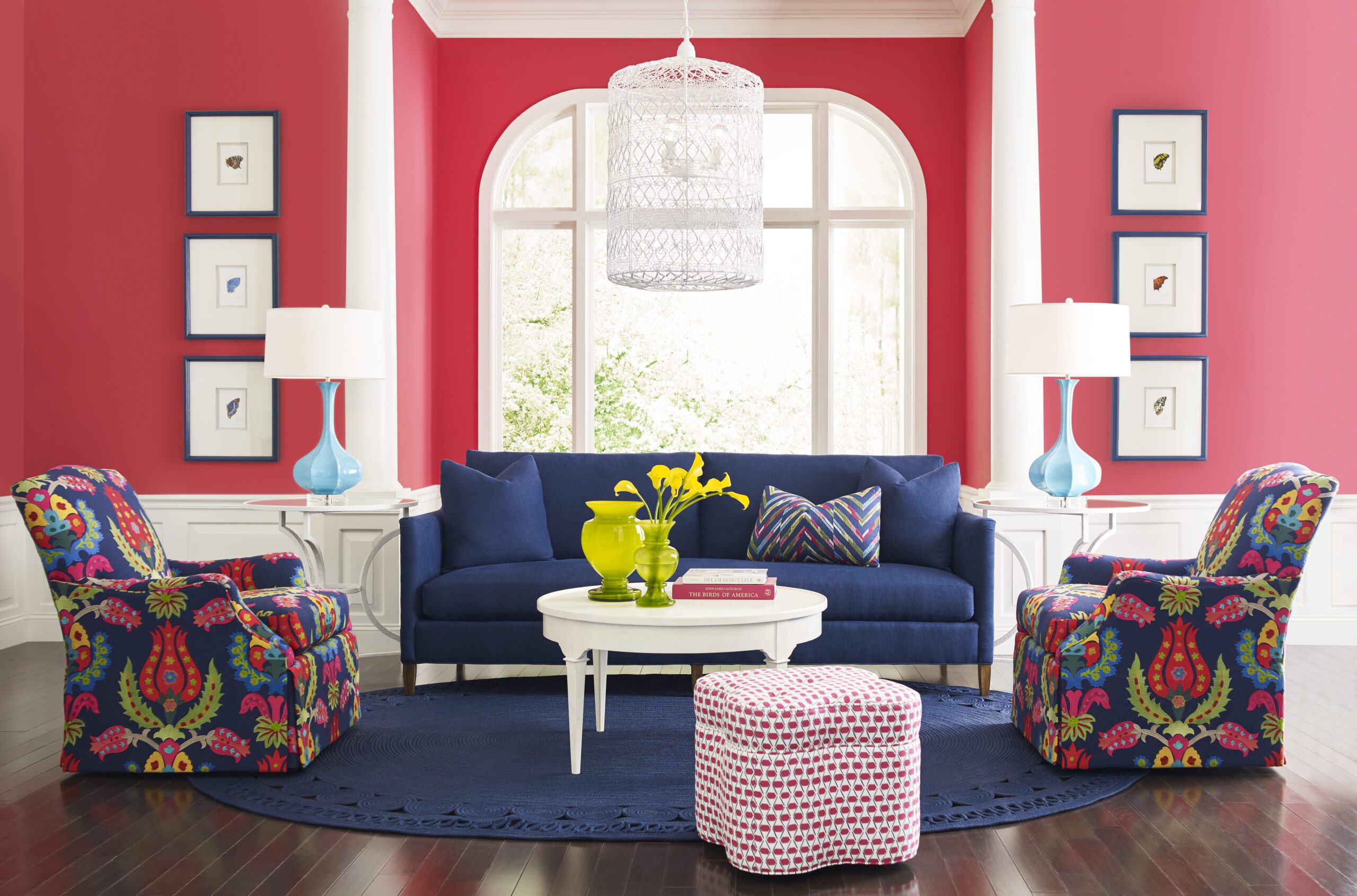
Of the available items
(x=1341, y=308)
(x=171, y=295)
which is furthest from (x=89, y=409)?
(x=1341, y=308)

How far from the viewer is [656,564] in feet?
10.4

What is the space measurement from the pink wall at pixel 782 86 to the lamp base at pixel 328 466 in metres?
1.30

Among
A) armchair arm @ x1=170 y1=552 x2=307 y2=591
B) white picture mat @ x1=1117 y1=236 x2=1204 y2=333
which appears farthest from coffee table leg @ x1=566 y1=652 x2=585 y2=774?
white picture mat @ x1=1117 y1=236 x2=1204 y2=333

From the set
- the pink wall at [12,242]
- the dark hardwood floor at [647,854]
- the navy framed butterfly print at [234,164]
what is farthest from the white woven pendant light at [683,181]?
the pink wall at [12,242]

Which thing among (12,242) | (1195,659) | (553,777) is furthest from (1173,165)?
(12,242)

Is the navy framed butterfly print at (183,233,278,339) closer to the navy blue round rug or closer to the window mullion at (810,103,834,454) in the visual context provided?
the navy blue round rug

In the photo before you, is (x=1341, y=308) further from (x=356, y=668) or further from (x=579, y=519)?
(x=356, y=668)

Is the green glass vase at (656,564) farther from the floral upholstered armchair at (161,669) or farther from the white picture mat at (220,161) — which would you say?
the white picture mat at (220,161)

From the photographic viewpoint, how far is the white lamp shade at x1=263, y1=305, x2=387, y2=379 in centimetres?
429

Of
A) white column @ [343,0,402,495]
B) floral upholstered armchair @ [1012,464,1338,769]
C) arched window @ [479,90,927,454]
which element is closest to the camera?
floral upholstered armchair @ [1012,464,1338,769]

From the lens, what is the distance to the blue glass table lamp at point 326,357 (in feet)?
14.1

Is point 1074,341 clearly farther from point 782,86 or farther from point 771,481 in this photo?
point 782,86

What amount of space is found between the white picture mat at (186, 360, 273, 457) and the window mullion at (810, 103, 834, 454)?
283cm

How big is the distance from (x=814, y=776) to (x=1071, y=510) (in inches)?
93.4
